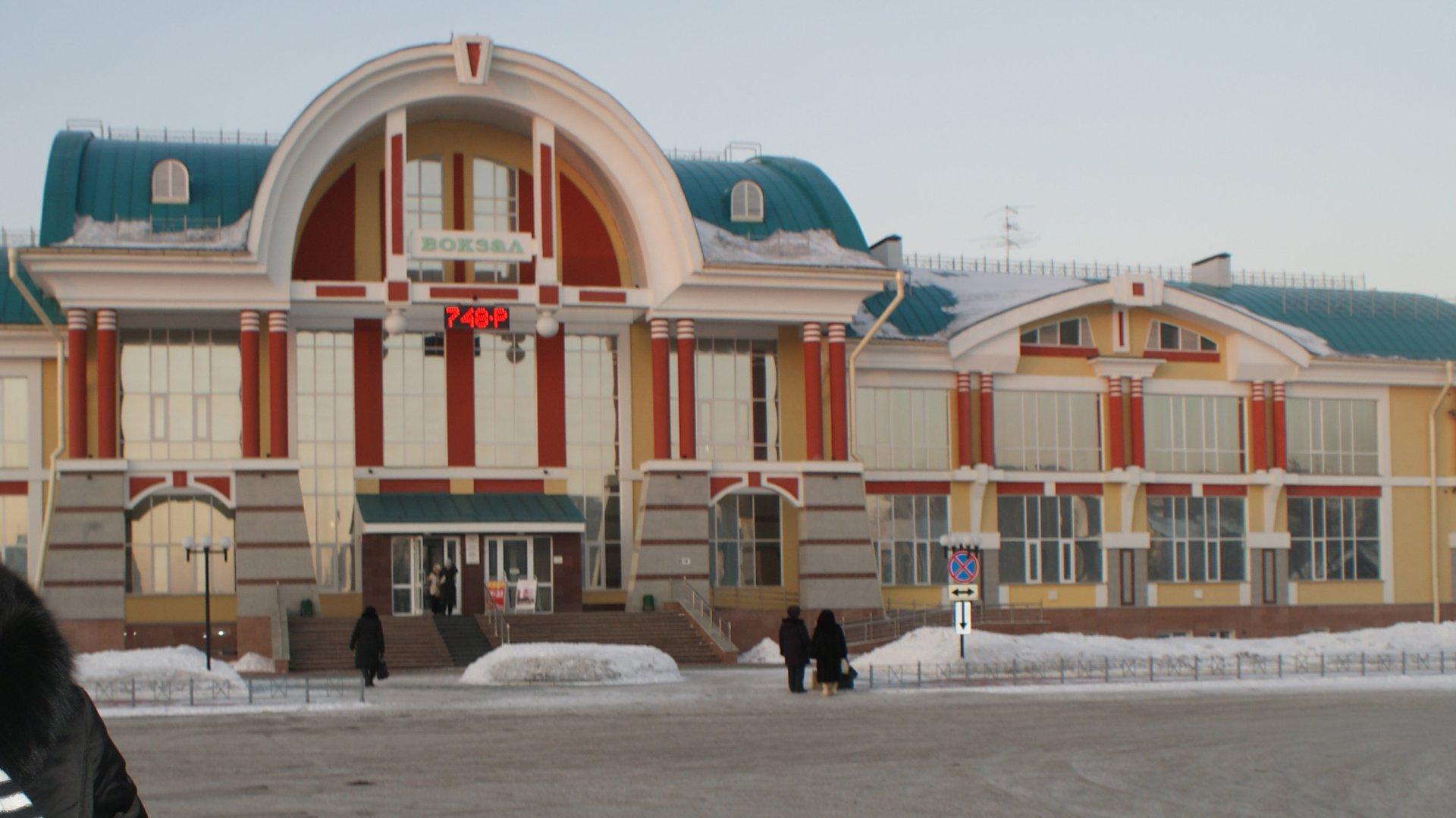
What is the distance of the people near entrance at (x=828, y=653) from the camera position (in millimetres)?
25453

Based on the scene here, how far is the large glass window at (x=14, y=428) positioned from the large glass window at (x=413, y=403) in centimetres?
813

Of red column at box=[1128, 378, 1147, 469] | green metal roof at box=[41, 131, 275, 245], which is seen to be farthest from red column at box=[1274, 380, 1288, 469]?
green metal roof at box=[41, 131, 275, 245]

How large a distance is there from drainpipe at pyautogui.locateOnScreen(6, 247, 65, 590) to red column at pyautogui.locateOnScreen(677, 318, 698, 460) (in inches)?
540

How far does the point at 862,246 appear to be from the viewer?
4359 cm

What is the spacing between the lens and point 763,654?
3794 centimetres

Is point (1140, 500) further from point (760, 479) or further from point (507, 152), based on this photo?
point (507, 152)

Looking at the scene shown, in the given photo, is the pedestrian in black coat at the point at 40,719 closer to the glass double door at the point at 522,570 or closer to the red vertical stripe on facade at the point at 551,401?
the glass double door at the point at 522,570

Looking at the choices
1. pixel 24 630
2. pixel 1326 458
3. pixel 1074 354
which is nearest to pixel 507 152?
pixel 1074 354

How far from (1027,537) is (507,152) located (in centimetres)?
1689

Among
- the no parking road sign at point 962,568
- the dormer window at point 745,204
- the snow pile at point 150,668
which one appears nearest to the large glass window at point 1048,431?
the dormer window at point 745,204

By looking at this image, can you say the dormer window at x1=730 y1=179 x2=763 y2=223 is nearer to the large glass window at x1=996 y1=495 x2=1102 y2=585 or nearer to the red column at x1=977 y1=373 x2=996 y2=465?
the red column at x1=977 y1=373 x2=996 y2=465

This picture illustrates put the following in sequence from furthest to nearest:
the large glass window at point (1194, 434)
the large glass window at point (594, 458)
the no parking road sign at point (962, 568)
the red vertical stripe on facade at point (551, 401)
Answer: the large glass window at point (1194, 434)
the large glass window at point (594, 458)
the red vertical stripe on facade at point (551, 401)
the no parking road sign at point (962, 568)

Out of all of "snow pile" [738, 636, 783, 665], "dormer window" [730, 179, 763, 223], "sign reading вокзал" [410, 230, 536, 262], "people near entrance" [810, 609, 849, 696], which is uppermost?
"dormer window" [730, 179, 763, 223]

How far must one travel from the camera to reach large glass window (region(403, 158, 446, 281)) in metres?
41.6
